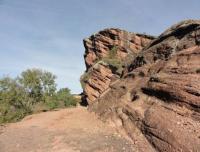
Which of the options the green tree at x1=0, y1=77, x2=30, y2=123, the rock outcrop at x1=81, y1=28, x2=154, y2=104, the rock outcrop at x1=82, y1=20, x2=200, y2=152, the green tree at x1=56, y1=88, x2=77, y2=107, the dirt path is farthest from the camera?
the rock outcrop at x1=81, y1=28, x2=154, y2=104

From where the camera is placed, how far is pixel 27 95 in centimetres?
4412

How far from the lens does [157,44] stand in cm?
2858

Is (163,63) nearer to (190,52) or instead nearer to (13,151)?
(190,52)

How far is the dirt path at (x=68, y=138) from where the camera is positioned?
19.4 meters

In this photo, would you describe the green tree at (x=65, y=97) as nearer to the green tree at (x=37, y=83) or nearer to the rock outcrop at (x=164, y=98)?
the green tree at (x=37, y=83)

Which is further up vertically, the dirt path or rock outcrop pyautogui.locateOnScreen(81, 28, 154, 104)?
rock outcrop pyautogui.locateOnScreen(81, 28, 154, 104)

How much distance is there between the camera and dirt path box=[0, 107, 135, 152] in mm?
19438

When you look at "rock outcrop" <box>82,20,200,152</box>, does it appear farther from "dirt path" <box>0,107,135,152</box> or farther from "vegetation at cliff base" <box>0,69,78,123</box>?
"vegetation at cliff base" <box>0,69,78,123</box>

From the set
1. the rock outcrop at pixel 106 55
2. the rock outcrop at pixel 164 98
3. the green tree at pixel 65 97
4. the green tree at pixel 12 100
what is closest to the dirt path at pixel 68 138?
the rock outcrop at pixel 164 98

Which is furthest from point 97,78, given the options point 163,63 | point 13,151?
point 13,151

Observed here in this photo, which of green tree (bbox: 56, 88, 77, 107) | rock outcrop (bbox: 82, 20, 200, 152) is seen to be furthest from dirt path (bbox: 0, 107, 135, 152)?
green tree (bbox: 56, 88, 77, 107)

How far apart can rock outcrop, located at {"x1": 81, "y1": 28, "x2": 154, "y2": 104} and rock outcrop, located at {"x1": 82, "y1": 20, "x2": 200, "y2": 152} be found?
2520 cm

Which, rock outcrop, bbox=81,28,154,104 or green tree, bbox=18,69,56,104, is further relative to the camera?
rock outcrop, bbox=81,28,154,104

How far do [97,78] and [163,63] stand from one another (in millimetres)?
33407
